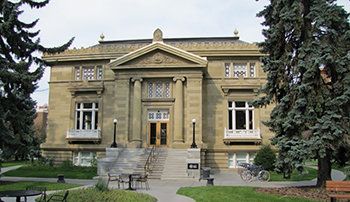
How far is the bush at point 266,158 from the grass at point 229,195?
10299 mm

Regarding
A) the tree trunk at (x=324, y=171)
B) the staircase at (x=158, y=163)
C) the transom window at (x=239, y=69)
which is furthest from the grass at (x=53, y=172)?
the tree trunk at (x=324, y=171)

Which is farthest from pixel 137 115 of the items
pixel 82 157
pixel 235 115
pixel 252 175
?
pixel 252 175

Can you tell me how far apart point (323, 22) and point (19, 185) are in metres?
19.5

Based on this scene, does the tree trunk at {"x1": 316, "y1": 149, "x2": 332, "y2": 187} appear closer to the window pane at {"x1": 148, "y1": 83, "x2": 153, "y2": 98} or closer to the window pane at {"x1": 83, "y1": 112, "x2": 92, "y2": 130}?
the window pane at {"x1": 148, "y1": 83, "x2": 153, "y2": 98}

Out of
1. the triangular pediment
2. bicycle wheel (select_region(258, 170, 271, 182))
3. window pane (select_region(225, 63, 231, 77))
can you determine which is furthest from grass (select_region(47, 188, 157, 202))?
window pane (select_region(225, 63, 231, 77))

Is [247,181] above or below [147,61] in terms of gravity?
below

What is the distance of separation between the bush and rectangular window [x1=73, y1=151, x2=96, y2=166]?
1575cm

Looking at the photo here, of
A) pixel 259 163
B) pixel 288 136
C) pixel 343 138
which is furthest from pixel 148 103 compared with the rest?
pixel 343 138

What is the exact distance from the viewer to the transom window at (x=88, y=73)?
112 ft

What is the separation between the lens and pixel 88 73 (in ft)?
113

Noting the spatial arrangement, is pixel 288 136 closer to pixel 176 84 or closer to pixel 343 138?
pixel 343 138

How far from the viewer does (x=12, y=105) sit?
62.0 ft

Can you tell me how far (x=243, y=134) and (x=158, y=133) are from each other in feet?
25.5

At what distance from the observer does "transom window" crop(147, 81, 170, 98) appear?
Result: 3141 cm
